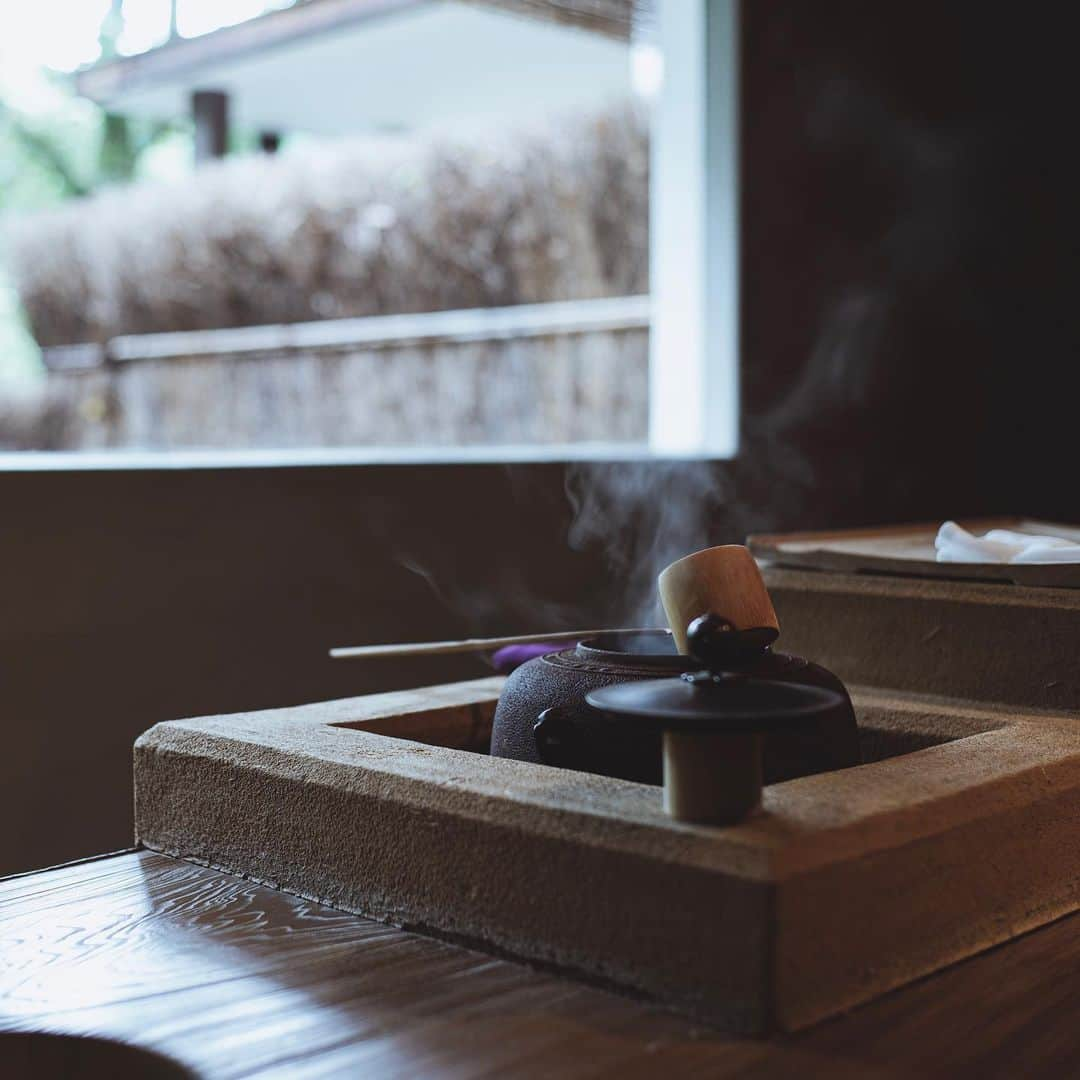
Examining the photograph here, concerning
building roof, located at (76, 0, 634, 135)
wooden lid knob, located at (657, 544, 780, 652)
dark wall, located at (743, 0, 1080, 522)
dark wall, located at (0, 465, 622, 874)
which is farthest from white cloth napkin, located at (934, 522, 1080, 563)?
building roof, located at (76, 0, 634, 135)

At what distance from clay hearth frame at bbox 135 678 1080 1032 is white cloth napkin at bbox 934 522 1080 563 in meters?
0.25

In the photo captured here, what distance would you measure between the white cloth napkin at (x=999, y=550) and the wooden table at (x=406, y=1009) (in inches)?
18.6

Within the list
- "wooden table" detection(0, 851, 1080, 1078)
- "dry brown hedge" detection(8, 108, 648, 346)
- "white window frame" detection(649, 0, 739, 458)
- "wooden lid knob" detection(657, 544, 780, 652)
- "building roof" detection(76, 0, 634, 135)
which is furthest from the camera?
"dry brown hedge" detection(8, 108, 648, 346)

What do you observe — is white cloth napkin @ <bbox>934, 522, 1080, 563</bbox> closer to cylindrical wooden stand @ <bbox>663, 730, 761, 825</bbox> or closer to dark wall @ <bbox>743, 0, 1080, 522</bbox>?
cylindrical wooden stand @ <bbox>663, 730, 761, 825</bbox>

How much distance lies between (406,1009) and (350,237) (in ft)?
12.6

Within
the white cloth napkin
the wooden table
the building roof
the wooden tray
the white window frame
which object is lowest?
the wooden table

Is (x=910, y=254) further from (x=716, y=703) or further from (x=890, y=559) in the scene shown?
(x=716, y=703)

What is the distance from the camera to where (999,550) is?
4.78ft

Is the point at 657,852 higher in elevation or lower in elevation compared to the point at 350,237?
lower

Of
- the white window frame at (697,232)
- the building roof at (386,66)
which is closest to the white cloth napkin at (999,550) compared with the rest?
the white window frame at (697,232)

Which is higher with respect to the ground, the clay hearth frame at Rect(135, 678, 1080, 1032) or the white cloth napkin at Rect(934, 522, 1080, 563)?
the white cloth napkin at Rect(934, 522, 1080, 563)

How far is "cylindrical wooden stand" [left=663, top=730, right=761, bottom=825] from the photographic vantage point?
0.85 meters

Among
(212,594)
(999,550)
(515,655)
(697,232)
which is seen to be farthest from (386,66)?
(999,550)

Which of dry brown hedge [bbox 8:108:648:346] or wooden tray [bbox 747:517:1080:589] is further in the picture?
dry brown hedge [bbox 8:108:648:346]
